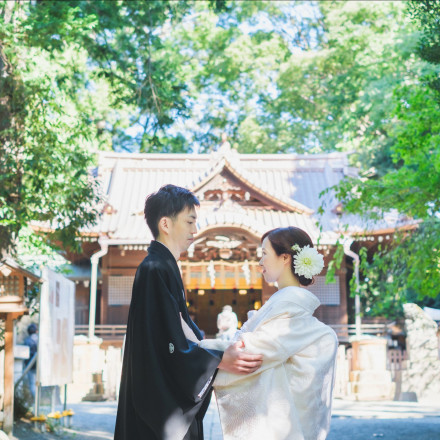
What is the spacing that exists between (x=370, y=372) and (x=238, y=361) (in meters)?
12.4

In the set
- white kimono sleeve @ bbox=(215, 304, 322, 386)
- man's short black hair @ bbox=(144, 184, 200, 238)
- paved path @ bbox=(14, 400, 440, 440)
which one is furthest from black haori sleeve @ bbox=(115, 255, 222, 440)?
paved path @ bbox=(14, 400, 440, 440)

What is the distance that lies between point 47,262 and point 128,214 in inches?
295

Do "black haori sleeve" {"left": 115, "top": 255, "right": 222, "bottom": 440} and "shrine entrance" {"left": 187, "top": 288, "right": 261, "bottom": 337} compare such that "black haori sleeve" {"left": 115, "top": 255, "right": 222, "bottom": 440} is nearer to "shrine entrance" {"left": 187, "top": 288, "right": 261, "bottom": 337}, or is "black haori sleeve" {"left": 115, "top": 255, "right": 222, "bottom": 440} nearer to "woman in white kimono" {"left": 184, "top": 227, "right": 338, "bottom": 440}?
"woman in white kimono" {"left": 184, "top": 227, "right": 338, "bottom": 440}

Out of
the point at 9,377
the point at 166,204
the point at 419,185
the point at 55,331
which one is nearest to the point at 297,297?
the point at 166,204

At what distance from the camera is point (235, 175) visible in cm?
1748

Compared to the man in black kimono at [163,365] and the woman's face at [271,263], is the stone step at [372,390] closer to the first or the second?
the woman's face at [271,263]

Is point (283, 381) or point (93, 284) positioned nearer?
point (283, 381)

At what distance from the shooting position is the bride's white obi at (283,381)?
3.22 metres

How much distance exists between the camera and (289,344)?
10.7 ft

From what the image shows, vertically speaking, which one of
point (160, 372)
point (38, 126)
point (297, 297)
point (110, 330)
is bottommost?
point (110, 330)

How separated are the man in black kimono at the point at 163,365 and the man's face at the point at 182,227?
0.13 metres

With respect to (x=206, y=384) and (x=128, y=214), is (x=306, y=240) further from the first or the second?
(x=128, y=214)

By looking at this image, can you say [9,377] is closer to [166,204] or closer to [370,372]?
[166,204]

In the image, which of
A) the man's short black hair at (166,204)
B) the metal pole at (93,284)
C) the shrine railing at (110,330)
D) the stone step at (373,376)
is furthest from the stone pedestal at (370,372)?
the man's short black hair at (166,204)
